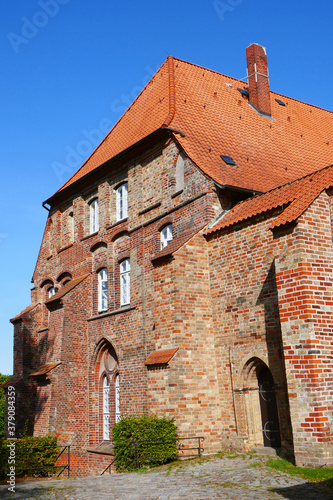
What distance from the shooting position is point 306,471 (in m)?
9.41

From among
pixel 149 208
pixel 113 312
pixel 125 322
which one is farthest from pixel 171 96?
pixel 125 322

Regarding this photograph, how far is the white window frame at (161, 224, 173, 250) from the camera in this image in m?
15.9

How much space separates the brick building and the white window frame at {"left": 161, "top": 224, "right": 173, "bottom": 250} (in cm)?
5

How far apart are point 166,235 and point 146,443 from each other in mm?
6391

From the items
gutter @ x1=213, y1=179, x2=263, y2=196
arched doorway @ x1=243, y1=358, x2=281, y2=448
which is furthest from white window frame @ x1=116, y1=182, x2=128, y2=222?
arched doorway @ x1=243, y1=358, x2=281, y2=448

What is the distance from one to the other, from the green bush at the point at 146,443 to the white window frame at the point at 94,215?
9272mm

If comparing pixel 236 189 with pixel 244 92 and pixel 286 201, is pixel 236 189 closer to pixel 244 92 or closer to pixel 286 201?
pixel 286 201

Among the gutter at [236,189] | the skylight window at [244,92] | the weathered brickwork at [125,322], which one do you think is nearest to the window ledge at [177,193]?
the weathered brickwork at [125,322]

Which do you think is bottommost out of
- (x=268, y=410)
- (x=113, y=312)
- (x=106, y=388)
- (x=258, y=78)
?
(x=268, y=410)

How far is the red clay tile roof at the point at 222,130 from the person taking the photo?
15883mm

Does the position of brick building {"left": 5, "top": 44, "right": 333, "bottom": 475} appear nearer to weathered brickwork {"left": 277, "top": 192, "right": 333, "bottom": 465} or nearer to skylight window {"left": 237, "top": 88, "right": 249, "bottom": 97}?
weathered brickwork {"left": 277, "top": 192, "right": 333, "bottom": 465}

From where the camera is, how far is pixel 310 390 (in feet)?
32.4

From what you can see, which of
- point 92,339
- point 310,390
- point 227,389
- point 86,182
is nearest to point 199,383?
point 227,389

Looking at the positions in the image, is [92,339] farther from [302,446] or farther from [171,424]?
[302,446]
